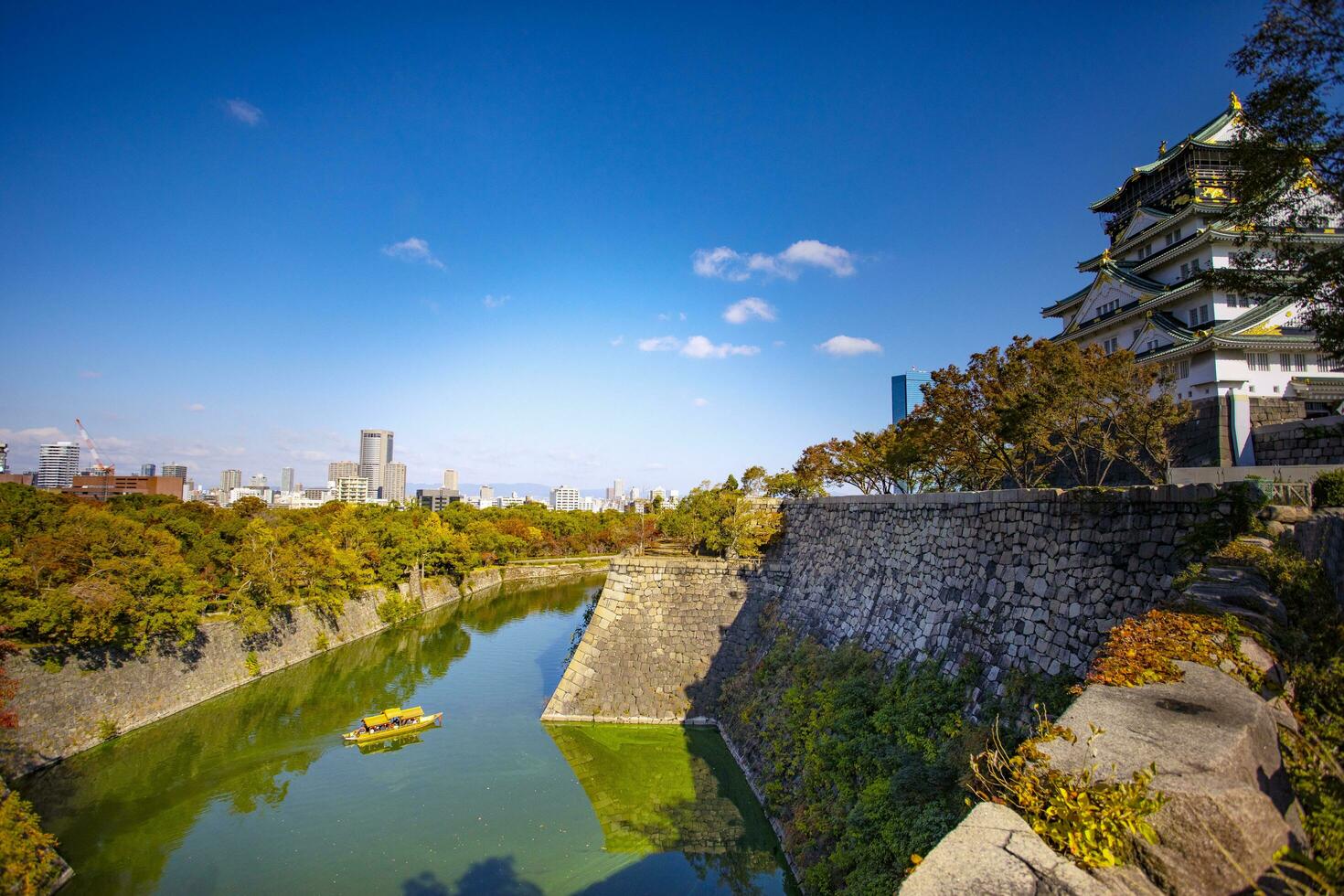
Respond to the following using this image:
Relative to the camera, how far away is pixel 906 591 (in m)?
12.9

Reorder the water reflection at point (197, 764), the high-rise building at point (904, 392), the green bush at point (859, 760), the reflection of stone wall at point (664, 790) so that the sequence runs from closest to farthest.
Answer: the green bush at point (859, 760)
the reflection of stone wall at point (664, 790)
the water reflection at point (197, 764)
the high-rise building at point (904, 392)

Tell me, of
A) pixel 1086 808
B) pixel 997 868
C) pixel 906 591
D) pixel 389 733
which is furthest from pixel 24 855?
pixel 906 591

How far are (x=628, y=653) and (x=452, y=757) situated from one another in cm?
553

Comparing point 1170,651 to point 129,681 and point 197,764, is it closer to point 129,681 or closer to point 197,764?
point 197,764

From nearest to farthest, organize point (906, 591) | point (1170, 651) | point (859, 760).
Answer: point (1170, 651) → point (859, 760) → point (906, 591)

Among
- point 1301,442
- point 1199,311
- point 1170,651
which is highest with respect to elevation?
point 1199,311

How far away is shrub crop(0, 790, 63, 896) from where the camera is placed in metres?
10.6

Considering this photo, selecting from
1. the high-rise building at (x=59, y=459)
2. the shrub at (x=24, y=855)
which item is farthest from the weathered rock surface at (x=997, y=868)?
the high-rise building at (x=59, y=459)

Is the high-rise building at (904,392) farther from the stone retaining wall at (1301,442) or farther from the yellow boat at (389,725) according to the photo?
the yellow boat at (389,725)

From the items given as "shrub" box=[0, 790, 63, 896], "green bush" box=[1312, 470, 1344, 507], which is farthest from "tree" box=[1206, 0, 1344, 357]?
"shrub" box=[0, 790, 63, 896]

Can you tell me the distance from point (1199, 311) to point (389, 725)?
26.7 meters

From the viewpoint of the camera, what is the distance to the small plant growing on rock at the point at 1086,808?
12.1 feet

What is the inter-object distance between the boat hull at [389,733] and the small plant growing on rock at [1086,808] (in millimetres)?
19172

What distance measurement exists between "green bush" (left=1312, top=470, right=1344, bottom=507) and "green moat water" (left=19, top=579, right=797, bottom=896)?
9.68m
